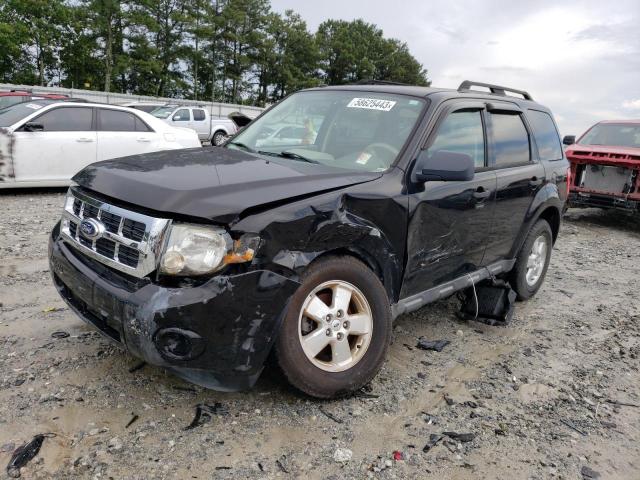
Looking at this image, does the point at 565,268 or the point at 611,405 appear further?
the point at 565,268

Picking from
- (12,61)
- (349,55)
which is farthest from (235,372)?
(349,55)

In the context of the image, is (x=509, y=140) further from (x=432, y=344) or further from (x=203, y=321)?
(x=203, y=321)

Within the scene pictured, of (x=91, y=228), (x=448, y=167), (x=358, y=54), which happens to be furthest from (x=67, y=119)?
(x=358, y=54)

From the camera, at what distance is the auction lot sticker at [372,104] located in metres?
3.60

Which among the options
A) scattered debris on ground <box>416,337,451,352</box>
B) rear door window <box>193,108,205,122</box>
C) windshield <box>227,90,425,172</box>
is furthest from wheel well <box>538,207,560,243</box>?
rear door window <box>193,108,205,122</box>

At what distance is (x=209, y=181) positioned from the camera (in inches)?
104

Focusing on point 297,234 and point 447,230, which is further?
point 447,230

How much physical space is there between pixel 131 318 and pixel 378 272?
1.37 m

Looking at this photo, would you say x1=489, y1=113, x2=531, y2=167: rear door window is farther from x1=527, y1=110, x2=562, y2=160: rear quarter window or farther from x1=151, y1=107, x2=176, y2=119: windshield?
x1=151, y1=107, x2=176, y2=119: windshield

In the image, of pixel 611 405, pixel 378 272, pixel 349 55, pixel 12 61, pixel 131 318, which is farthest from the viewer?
pixel 349 55

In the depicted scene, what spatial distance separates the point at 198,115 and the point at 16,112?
13.4 m

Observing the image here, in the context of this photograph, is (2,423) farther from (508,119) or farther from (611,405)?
(508,119)

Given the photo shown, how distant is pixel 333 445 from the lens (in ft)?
8.64

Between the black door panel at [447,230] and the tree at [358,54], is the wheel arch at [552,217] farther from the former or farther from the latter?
the tree at [358,54]
